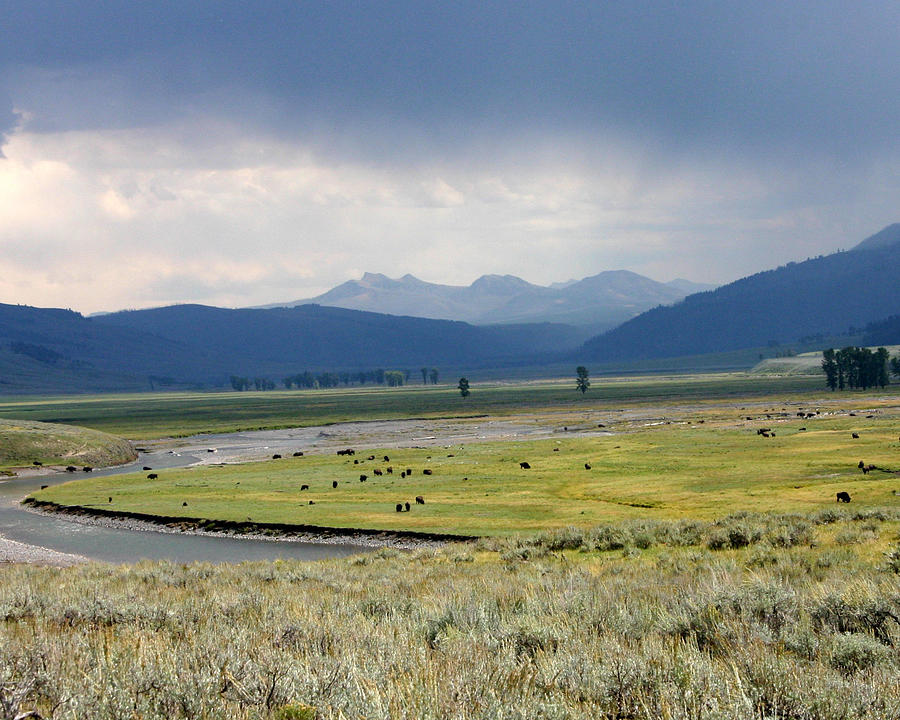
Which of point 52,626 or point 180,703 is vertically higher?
point 180,703

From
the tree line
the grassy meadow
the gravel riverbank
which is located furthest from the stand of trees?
the gravel riverbank

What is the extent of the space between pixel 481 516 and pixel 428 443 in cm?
5331

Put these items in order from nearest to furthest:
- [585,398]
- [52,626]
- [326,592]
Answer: [52,626]
[326,592]
[585,398]

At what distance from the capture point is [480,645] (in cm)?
955

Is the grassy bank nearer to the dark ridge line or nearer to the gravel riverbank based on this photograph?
→ the gravel riverbank

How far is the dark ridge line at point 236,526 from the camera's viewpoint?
3920cm

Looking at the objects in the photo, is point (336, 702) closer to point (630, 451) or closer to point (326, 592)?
point (326, 592)

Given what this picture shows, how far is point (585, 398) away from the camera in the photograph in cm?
19500

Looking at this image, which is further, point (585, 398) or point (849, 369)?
point (585, 398)

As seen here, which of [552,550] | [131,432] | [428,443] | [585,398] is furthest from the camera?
[585,398]

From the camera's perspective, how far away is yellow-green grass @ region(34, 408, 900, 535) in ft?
134

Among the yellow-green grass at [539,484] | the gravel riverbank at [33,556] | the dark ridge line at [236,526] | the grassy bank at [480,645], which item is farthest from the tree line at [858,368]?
the gravel riverbank at [33,556]

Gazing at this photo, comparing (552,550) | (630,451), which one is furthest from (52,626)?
(630,451)

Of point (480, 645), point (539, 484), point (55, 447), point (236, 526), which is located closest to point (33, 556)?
point (236, 526)
